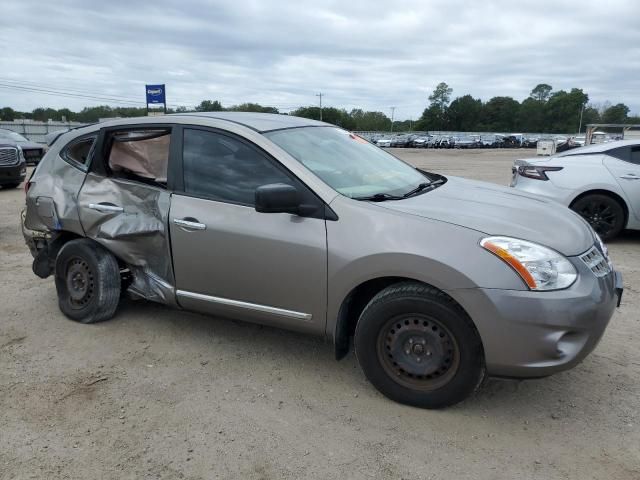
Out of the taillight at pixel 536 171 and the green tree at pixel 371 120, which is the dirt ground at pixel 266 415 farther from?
the green tree at pixel 371 120

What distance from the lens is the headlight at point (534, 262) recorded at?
2.67 meters

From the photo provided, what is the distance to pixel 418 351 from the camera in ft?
9.63

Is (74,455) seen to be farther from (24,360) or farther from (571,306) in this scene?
(571,306)

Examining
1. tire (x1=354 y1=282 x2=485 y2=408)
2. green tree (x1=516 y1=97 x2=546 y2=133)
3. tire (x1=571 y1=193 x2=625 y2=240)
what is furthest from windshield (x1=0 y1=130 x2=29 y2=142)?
green tree (x1=516 y1=97 x2=546 y2=133)

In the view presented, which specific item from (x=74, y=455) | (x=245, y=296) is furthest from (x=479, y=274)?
(x=74, y=455)

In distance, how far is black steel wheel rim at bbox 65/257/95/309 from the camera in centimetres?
422

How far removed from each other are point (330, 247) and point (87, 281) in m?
2.29

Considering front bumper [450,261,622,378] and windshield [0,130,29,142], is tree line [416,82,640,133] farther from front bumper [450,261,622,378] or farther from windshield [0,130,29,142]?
front bumper [450,261,622,378]

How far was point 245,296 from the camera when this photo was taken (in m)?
3.44

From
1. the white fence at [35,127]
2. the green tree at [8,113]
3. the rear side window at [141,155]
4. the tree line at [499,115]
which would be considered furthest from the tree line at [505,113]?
the rear side window at [141,155]

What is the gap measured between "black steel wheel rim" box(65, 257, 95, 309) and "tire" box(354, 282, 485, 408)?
94.0 inches

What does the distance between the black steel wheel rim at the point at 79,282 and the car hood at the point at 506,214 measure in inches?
100

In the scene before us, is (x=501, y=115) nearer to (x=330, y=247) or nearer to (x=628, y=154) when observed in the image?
(x=628, y=154)

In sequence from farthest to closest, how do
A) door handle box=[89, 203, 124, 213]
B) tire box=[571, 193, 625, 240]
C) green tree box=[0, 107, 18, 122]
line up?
1. green tree box=[0, 107, 18, 122]
2. tire box=[571, 193, 625, 240]
3. door handle box=[89, 203, 124, 213]
